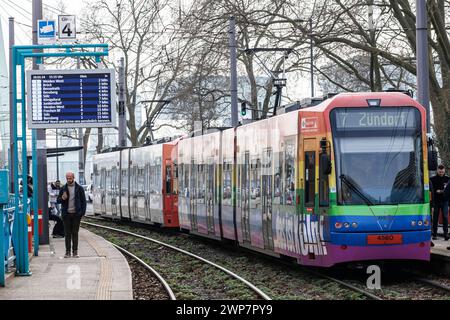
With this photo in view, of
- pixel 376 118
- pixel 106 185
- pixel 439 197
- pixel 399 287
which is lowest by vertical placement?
pixel 399 287

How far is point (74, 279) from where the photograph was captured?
54.7ft

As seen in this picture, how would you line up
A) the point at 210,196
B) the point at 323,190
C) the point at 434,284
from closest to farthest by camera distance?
the point at 434,284, the point at 323,190, the point at 210,196

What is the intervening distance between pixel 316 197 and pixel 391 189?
1202 mm

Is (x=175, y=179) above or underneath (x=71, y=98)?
underneath

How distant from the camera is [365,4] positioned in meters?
27.5

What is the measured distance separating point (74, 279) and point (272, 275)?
390cm

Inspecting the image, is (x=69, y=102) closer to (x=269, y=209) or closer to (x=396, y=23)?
(x=269, y=209)

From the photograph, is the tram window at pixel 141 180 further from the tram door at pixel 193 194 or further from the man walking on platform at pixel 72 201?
the man walking on platform at pixel 72 201

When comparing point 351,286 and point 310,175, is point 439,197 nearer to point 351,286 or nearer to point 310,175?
point 310,175

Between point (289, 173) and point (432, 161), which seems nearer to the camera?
point (432, 161)

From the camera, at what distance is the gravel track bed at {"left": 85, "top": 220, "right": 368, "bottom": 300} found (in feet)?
50.2

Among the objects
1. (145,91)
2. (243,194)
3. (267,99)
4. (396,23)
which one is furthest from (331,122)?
(145,91)

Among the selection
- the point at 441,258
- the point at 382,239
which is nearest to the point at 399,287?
the point at 382,239

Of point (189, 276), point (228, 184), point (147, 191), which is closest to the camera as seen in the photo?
point (189, 276)
